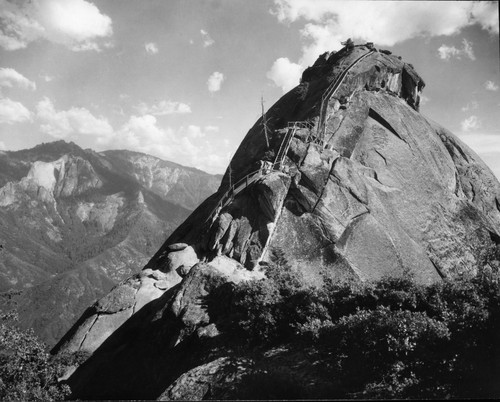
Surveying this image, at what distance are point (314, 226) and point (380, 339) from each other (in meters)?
14.3

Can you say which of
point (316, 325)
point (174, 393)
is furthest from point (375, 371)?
point (174, 393)

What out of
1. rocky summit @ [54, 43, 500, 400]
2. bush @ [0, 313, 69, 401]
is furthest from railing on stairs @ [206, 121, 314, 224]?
bush @ [0, 313, 69, 401]

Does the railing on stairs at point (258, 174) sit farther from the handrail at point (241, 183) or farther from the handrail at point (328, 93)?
the handrail at point (328, 93)

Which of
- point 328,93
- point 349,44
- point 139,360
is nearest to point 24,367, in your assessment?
point 139,360

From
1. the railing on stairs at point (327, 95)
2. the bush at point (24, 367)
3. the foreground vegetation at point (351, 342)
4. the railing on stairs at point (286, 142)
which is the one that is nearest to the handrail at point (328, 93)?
the railing on stairs at point (327, 95)

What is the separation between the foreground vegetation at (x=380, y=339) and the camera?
13312mm

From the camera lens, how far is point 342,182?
30.3 meters

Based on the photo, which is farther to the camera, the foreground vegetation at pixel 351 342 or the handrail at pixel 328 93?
the handrail at pixel 328 93

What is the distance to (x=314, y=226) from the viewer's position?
28.1 m

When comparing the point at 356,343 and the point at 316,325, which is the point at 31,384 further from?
the point at 356,343

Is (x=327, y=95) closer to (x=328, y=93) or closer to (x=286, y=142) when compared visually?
(x=328, y=93)

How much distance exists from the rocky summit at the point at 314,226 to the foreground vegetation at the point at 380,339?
141 centimetres

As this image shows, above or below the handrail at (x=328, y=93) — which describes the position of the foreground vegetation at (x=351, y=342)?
below

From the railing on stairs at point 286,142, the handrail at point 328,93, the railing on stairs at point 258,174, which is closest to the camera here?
the railing on stairs at point 258,174
